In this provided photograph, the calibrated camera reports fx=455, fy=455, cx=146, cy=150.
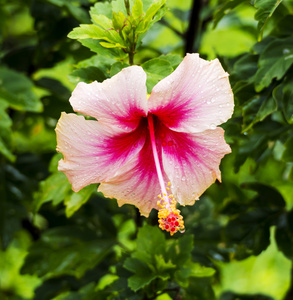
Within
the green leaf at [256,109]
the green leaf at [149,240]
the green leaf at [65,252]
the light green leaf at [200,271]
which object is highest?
the green leaf at [256,109]

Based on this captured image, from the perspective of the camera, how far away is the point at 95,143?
1007 millimetres

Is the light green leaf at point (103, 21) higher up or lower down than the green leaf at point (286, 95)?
higher up

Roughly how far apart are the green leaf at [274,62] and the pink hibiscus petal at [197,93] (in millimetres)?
287

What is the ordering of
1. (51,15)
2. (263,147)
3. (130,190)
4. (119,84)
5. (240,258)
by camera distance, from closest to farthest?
(119,84) → (130,190) → (263,147) → (240,258) → (51,15)

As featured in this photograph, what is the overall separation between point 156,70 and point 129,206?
45 cm

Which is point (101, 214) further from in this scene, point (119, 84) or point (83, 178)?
point (119, 84)

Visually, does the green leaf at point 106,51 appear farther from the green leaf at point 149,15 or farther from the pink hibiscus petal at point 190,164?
the pink hibiscus petal at point 190,164

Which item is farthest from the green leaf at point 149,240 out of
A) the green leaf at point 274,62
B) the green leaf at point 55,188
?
the green leaf at point 274,62

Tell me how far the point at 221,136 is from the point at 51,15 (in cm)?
109

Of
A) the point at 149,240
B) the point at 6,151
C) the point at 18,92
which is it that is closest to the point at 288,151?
the point at 149,240

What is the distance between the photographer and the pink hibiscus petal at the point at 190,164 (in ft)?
3.29

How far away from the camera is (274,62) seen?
4.00 feet

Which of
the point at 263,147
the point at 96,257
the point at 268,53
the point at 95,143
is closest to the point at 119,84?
the point at 95,143

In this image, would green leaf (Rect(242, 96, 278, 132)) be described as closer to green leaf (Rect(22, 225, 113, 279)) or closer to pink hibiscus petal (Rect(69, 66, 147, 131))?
pink hibiscus petal (Rect(69, 66, 147, 131))
